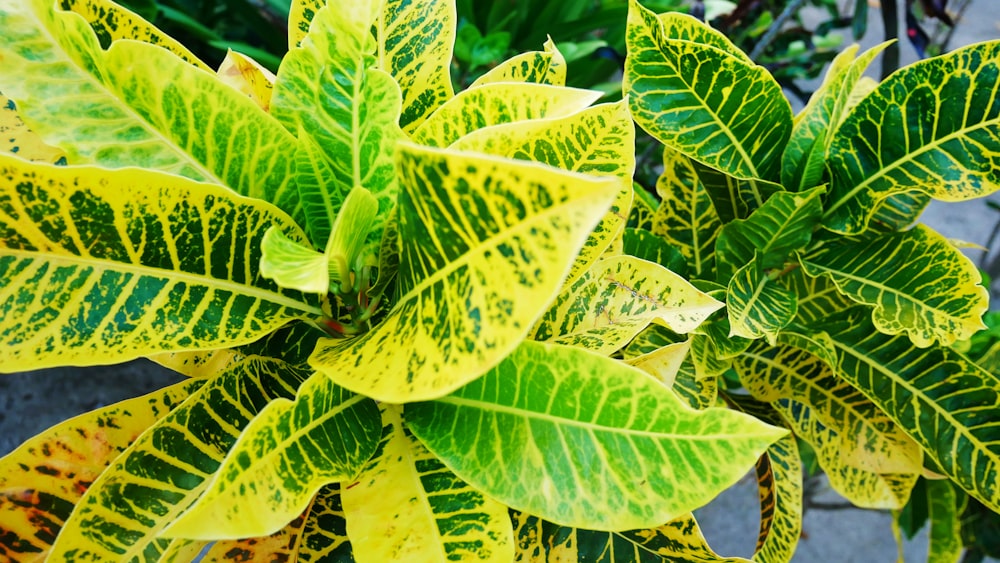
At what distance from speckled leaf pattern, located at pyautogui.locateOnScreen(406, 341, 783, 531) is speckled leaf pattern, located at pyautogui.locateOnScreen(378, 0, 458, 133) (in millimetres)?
218

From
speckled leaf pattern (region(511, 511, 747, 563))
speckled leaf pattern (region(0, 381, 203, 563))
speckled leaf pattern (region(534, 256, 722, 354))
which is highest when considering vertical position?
speckled leaf pattern (region(534, 256, 722, 354))

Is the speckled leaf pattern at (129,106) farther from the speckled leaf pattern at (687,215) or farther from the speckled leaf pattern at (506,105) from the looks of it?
the speckled leaf pattern at (687,215)

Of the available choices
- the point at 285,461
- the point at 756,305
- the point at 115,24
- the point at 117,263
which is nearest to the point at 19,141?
the point at 115,24

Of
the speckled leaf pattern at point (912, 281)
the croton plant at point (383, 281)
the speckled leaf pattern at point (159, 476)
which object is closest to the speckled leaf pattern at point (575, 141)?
the croton plant at point (383, 281)

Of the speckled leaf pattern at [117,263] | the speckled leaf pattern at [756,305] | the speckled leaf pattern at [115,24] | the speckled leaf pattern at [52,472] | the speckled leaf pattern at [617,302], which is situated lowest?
the speckled leaf pattern at [52,472]

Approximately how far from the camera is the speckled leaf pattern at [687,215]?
0.75m

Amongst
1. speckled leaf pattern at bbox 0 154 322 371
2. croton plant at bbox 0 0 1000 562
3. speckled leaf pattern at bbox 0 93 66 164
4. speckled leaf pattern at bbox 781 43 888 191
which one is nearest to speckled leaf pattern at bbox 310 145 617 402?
croton plant at bbox 0 0 1000 562

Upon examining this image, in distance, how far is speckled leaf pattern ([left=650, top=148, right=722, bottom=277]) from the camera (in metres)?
0.75

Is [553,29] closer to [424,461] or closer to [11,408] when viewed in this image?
[424,461]

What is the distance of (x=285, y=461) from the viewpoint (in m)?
0.38

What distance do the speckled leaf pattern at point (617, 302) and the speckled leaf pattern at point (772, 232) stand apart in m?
0.17

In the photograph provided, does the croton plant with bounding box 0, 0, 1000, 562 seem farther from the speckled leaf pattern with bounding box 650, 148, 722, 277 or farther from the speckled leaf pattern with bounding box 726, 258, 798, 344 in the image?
the speckled leaf pattern with bounding box 650, 148, 722, 277

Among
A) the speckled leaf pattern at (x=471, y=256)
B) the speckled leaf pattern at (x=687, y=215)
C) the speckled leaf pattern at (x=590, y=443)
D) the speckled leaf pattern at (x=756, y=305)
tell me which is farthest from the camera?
the speckled leaf pattern at (x=687, y=215)

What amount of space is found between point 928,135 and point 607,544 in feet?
1.42
